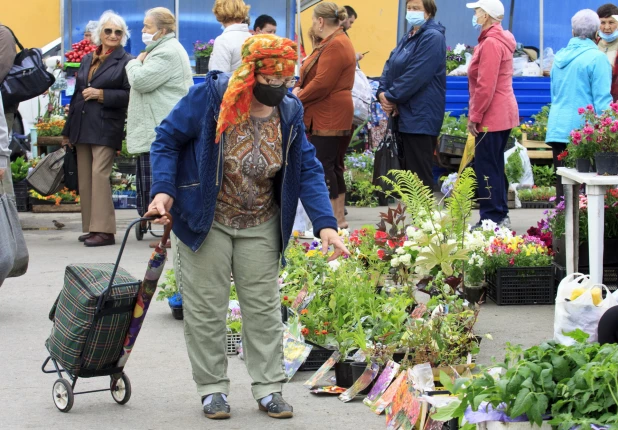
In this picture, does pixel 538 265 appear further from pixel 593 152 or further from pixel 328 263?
pixel 328 263

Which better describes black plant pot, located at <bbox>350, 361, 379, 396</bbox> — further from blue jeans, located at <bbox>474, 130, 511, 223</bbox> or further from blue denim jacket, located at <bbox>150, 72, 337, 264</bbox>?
blue jeans, located at <bbox>474, 130, 511, 223</bbox>

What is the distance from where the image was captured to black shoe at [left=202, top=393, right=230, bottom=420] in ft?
15.6

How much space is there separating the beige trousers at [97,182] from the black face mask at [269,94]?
496 centimetres

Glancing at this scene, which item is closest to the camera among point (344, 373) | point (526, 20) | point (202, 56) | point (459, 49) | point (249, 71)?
point (249, 71)

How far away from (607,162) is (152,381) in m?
3.14

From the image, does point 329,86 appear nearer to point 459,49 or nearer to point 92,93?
point 92,93

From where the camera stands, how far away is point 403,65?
9.20 m

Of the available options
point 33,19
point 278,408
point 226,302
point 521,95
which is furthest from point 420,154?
point 33,19

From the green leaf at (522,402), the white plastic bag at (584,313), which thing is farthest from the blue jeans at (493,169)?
the green leaf at (522,402)

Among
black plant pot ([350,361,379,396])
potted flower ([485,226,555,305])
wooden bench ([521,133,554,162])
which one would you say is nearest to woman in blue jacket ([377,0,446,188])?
potted flower ([485,226,555,305])

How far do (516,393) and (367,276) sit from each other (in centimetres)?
279

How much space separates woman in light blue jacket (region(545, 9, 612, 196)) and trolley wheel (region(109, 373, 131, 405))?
462cm

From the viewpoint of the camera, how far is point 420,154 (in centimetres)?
928

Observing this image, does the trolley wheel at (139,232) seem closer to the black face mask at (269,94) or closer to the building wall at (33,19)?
the black face mask at (269,94)
